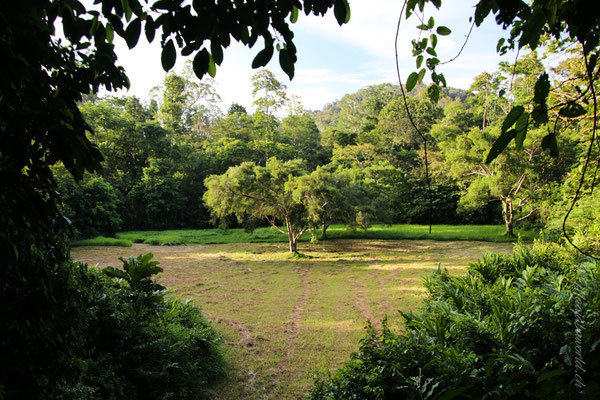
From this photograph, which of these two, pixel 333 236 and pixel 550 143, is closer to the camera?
pixel 550 143

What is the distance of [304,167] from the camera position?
16156 mm

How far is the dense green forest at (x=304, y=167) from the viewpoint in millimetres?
12586

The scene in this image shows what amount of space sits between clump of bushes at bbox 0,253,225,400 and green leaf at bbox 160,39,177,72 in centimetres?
93

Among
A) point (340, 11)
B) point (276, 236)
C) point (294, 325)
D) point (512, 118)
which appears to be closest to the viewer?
point (512, 118)

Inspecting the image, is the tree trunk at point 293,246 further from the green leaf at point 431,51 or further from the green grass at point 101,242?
the green leaf at point 431,51

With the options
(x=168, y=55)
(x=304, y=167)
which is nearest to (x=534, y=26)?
(x=168, y=55)

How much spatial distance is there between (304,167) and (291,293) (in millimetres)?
8952

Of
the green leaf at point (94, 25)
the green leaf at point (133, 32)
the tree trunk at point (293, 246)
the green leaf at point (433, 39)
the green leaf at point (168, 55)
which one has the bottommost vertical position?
the tree trunk at point (293, 246)

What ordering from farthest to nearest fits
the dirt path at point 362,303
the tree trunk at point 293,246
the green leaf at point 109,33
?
the tree trunk at point 293,246 < the dirt path at point 362,303 < the green leaf at point 109,33

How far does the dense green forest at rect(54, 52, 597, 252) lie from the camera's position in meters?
12.6

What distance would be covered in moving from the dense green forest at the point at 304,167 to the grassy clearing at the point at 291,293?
1.62 metres

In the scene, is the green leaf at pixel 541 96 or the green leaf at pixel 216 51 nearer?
the green leaf at pixel 541 96

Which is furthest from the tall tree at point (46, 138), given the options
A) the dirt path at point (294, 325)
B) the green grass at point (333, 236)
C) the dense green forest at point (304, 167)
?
the green grass at point (333, 236)

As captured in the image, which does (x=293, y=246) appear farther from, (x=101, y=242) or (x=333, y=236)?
(x=101, y=242)
